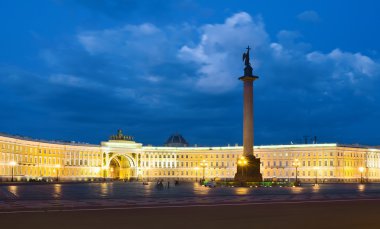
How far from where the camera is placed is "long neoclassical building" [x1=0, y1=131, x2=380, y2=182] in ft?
454

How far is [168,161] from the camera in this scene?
184250mm

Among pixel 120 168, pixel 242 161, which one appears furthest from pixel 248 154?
pixel 120 168

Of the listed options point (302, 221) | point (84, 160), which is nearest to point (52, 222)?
point (302, 221)

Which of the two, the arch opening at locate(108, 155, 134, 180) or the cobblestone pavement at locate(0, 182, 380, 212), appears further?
the arch opening at locate(108, 155, 134, 180)

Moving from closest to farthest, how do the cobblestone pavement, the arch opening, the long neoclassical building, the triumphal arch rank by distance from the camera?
the cobblestone pavement < the long neoclassical building < the triumphal arch < the arch opening

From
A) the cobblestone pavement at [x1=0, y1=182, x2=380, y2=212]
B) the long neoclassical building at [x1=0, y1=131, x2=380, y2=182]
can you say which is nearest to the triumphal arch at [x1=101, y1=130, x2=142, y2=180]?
the long neoclassical building at [x1=0, y1=131, x2=380, y2=182]

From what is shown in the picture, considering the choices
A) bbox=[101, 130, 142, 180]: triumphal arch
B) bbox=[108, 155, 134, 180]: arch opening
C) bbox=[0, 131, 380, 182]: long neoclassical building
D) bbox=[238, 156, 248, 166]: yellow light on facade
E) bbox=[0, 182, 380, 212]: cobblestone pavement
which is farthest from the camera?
bbox=[108, 155, 134, 180]: arch opening

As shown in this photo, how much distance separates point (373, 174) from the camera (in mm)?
158000

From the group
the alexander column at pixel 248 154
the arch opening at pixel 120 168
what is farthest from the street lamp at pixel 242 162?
the arch opening at pixel 120 168

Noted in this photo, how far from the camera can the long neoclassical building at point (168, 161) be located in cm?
13838

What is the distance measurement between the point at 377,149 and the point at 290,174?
29.7 metres

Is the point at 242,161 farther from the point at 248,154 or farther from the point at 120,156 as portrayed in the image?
the point at 120,156

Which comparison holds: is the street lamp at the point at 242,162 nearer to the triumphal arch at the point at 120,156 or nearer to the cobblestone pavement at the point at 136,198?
the cobblestone pavement at the point at 136,198

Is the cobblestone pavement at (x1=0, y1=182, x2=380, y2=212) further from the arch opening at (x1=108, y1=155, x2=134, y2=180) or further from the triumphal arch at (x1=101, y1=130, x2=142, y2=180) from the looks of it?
the arch opening at (x1=108, y1=155, x2=134, y2=180)
